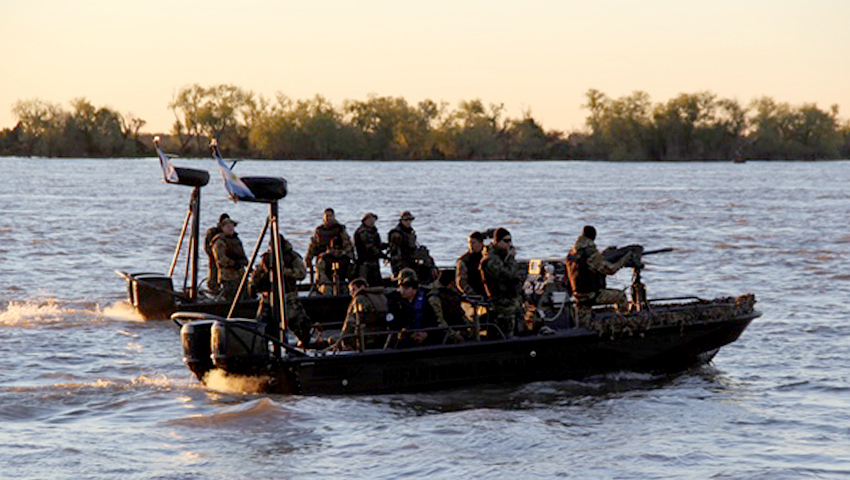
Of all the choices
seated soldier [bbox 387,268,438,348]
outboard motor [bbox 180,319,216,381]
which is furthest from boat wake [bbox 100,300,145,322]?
seated soldier [bbox 387,268,438,348]

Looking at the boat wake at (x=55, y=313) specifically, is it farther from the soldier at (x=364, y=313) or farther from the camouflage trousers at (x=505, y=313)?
the camouflage trousers at (x=505, y=313)

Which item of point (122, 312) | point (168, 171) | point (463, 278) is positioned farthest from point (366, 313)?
point (122, 312)

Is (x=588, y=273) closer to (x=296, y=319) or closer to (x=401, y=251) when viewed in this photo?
(x=296, y=319)

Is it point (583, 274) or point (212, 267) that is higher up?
point (583, 274)

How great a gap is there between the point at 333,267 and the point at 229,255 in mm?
2093

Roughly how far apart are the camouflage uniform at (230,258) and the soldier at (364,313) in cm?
537

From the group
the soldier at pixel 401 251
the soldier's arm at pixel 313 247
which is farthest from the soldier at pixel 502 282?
the soldier's arm at pixel 313 247

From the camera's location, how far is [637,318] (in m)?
18.0

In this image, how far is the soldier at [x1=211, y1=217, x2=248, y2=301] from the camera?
21359 mm

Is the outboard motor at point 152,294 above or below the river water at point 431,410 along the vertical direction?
above

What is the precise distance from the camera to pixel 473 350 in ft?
55.4

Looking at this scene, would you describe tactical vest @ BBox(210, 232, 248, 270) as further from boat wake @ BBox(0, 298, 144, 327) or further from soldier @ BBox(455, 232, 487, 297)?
soldier @ BBox(455, 232, 487, 297)

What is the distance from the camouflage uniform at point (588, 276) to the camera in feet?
57.6

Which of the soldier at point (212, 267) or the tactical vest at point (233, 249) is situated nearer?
the tactical vest at point (233, 249)
